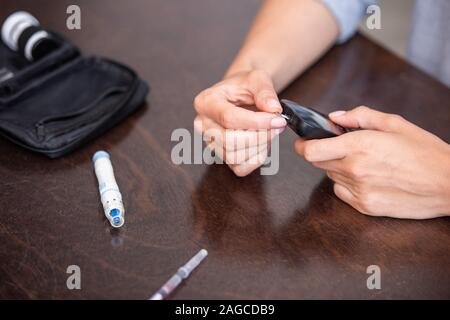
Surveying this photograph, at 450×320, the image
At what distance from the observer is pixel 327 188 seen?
94cm

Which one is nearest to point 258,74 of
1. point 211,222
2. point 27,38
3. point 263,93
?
point 263,93

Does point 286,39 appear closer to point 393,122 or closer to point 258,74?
point 258,74

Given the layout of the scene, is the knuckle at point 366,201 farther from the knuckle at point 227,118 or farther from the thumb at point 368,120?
the knuckle at point 227,118

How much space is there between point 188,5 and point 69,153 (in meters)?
0.59

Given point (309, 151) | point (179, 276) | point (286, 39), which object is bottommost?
point (179, 276)

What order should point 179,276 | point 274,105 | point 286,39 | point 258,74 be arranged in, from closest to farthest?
point 179,276 → point 274,105 → point 258,74 → point 286,39

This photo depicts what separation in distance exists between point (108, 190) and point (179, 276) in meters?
0.21

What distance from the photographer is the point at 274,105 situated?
886 millimetres

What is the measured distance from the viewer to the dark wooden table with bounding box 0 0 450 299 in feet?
2.57

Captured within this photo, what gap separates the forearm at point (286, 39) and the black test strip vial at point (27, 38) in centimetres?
41

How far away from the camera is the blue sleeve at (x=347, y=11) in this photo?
3.84 feet

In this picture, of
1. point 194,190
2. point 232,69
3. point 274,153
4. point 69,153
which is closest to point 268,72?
point 232,69

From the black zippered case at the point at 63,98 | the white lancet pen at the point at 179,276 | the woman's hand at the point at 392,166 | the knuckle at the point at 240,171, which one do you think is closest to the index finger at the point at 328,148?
the woman's hand at the point at 392,166
